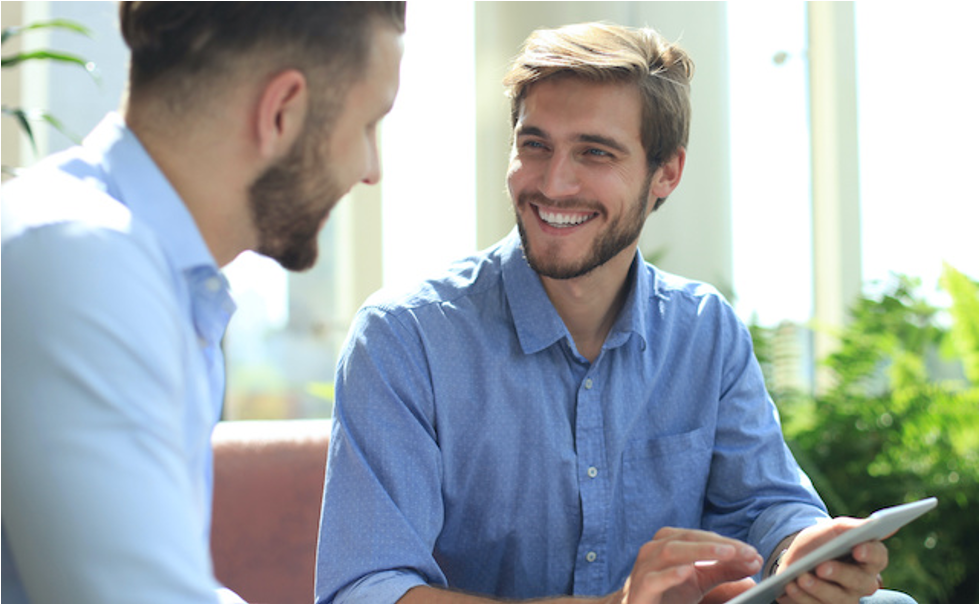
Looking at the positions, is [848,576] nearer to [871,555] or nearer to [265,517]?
[871,555]

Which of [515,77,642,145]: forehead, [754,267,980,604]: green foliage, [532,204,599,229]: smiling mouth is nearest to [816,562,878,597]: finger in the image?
[532,204,599,229]: smiling mouth

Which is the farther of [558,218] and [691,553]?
[558,218]

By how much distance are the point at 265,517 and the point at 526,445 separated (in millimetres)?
733

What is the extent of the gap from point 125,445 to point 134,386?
4cm

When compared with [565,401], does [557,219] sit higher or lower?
higher

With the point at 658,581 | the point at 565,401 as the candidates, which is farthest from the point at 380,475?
the point at 658,581

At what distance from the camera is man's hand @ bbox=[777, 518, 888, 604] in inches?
54.0

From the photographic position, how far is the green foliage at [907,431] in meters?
2.88

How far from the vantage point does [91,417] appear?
2.20 feet

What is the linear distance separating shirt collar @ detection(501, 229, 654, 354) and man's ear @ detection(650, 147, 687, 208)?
177 mm

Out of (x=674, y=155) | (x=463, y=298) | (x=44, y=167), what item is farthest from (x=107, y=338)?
(x=674, y=155)

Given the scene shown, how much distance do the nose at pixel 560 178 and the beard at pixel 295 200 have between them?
2.51ft

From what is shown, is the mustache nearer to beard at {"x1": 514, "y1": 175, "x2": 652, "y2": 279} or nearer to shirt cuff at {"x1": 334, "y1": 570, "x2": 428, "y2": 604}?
beard at {"x1": 514, "y1": 175, "x2": 652, "y2": 279}

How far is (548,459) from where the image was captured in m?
1.65
